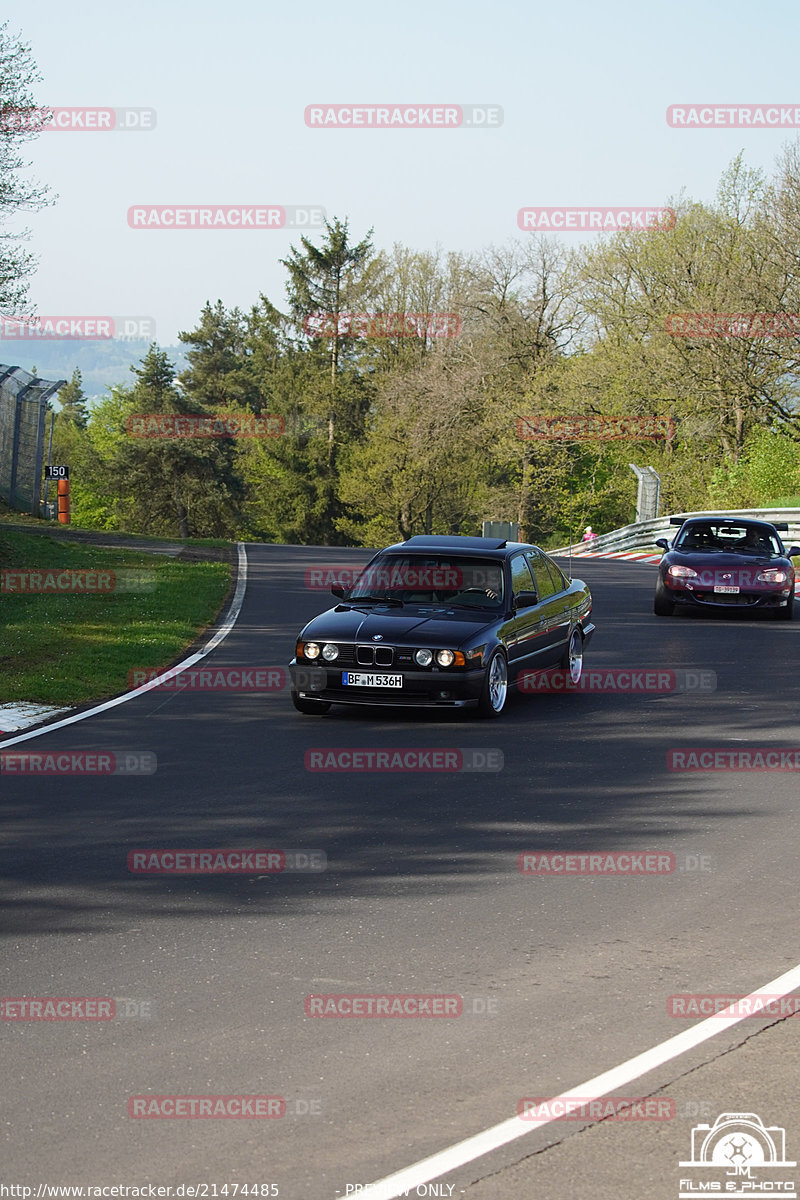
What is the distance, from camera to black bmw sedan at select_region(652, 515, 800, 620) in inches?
781

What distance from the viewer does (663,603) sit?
20.3 meters

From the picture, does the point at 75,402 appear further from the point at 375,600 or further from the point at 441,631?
the point at 441,631

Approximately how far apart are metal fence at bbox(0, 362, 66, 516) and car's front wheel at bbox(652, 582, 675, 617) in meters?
15.9

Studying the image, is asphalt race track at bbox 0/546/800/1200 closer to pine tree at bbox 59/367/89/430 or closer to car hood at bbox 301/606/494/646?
car hood at bbox 301/606/494/646

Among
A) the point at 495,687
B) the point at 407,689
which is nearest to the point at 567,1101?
the point at 407,689

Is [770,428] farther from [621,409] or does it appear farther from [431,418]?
[431,418]

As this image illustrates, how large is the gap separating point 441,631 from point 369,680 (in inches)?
30.3

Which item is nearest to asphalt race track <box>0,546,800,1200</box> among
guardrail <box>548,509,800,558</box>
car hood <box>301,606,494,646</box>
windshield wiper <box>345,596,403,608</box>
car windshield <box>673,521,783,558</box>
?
car hood <box>301,606,494,646</box>

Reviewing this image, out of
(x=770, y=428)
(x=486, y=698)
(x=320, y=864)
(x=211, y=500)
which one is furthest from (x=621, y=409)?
(x=320, y=864)

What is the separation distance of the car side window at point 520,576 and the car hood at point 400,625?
0.59 metres

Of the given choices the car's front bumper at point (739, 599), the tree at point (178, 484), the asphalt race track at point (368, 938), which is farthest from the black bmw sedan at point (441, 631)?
the tree at point (178, 484)

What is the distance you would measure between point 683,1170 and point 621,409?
51.6 metres

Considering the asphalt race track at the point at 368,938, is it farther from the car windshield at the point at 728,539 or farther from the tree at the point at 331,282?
the tree at the point at 331,282

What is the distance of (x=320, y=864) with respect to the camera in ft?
24.4
